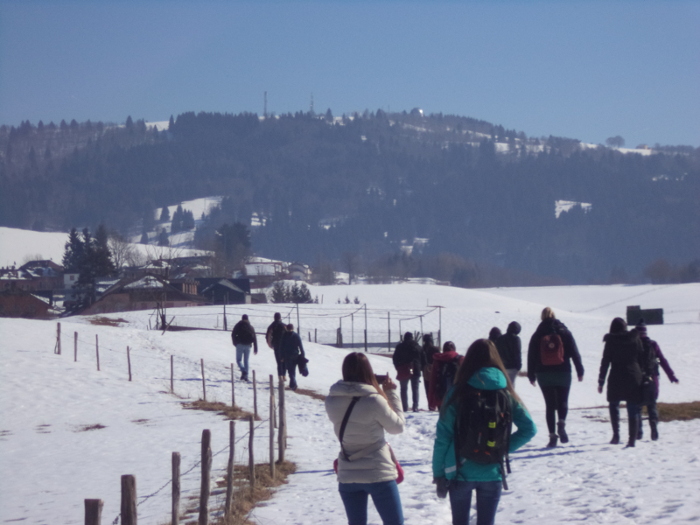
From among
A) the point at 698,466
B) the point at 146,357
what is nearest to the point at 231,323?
the point at 146,357

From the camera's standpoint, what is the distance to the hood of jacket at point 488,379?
475 centimetres

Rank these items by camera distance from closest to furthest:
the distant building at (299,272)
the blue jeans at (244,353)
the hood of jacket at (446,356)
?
the hood of jacket at (446,356)
the blue jeans at (244,353)
the distant building at (299,272)

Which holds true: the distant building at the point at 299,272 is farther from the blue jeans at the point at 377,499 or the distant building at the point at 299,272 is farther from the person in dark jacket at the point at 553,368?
the blue jeans at the point at 377,499

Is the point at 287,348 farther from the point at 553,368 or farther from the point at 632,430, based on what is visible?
the point at 632,430

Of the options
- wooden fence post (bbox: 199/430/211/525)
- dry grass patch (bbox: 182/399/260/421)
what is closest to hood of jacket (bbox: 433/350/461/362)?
dry grass patch (bbox: 182/399/260/421)

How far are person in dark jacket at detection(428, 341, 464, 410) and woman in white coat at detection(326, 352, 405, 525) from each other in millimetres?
6159

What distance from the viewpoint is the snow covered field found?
7.35m

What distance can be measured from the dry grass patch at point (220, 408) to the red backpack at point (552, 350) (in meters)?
7.01

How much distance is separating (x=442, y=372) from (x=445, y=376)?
80 mm

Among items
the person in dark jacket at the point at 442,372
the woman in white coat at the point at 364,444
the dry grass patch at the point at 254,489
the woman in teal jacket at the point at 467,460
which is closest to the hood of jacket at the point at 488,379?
the woman in teal jacket at the point at 467,460

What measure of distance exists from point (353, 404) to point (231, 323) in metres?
50.4

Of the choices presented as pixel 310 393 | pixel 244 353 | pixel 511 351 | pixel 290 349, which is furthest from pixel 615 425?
pixel 244 353

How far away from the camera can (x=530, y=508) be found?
706cm

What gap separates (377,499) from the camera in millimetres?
5234
